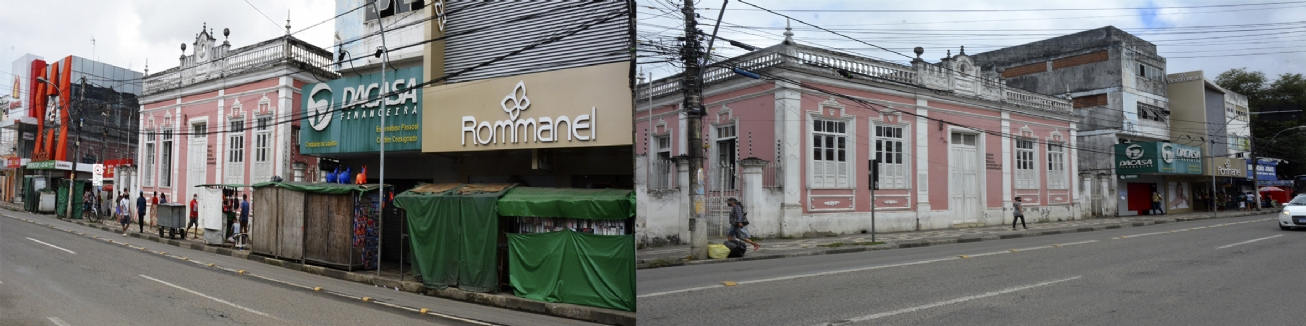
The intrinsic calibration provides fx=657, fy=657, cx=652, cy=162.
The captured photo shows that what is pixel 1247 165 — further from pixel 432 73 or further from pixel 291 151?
pixel 291 151

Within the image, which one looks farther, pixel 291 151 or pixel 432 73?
pixel 432 73

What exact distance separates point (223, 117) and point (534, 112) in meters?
2.04

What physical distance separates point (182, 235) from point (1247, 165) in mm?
10848

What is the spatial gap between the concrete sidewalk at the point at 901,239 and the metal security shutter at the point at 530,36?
1.20 m

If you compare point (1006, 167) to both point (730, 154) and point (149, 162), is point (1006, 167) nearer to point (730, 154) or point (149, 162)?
point (730, 154)

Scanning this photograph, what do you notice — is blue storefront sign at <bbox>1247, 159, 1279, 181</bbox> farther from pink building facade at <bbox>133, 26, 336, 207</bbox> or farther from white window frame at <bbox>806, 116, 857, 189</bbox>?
pink building facade at <bbox>133, 26, 336, 207</bbox>

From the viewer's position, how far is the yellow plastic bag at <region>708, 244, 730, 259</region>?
8263 millimetres

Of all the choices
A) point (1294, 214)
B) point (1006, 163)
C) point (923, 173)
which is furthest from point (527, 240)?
point (1294, 214)

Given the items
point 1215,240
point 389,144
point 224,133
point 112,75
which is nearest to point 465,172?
point 389,144

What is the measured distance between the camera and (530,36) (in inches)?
176

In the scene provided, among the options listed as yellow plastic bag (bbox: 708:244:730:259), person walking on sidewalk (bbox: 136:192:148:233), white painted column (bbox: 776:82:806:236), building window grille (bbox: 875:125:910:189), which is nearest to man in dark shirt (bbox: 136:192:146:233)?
person walking on sidewalk (bbox: 136:192:148:233)

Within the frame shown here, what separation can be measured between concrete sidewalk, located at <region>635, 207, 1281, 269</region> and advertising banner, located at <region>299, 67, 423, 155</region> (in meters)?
2.20

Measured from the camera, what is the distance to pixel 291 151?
4172mm

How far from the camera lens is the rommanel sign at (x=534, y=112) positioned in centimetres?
360
